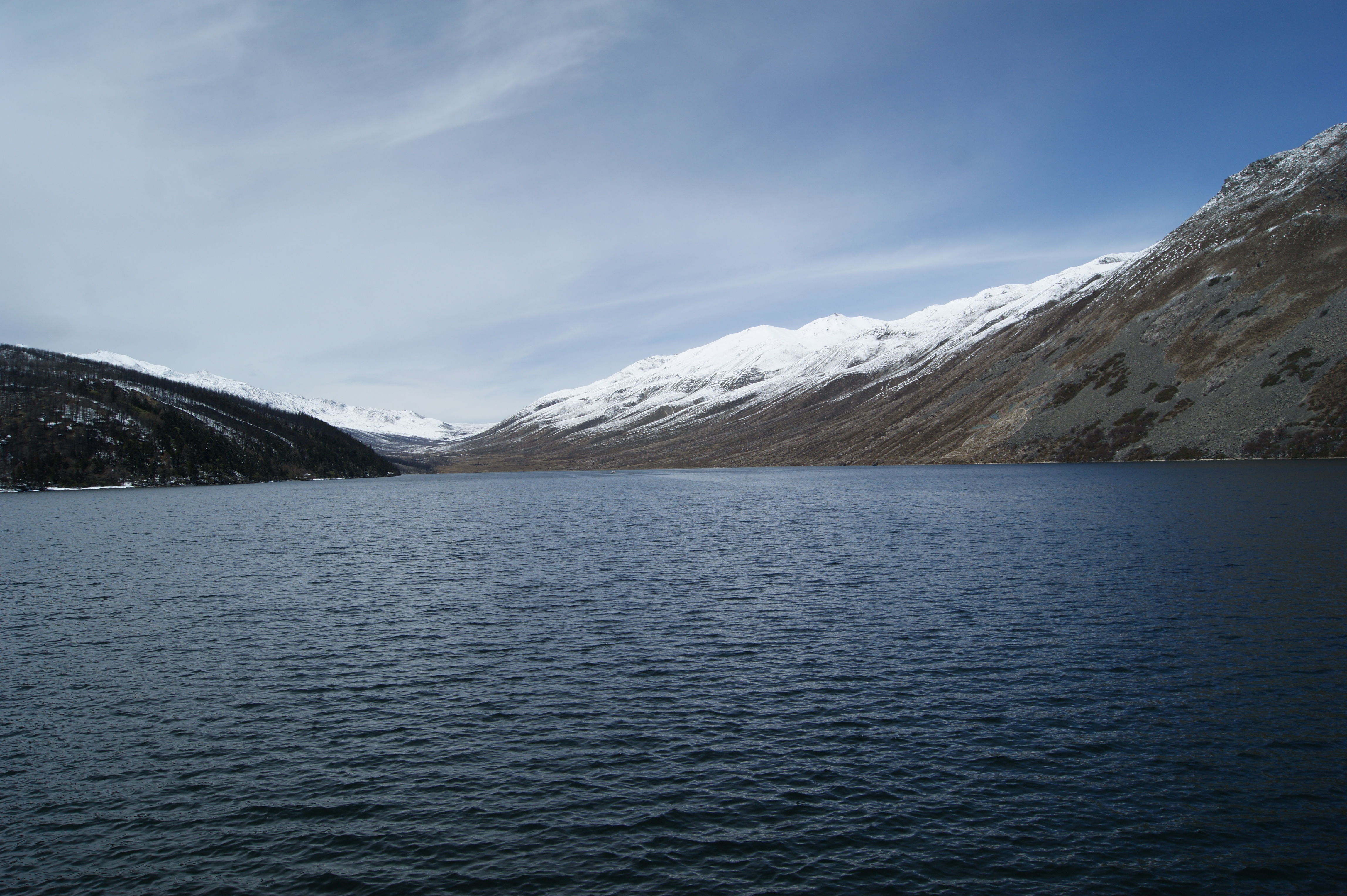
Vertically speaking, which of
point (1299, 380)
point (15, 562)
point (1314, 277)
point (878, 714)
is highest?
point (1314, 277)

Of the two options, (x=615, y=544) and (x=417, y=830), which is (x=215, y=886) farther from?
(x=615, y=544)

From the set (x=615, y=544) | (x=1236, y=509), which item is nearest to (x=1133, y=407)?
(x=1236, y=509)

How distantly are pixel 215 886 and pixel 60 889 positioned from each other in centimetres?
365

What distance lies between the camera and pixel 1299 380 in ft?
515

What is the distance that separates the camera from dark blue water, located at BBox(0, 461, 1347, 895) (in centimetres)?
1780

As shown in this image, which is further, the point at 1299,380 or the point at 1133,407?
the point at 1133,407

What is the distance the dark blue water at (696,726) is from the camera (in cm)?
1780

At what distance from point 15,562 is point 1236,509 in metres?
122

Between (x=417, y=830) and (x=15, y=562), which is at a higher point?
(x=15, y=562)

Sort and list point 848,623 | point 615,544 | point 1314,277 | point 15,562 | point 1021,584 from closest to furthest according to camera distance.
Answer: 1. point 848,623
2. point 1021,584
3. point 15,562
4. point 615,544
5. point 1314,277

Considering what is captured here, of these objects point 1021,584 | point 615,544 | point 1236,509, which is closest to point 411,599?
point 615,544

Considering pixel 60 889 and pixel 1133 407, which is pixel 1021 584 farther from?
pixel 1133 407

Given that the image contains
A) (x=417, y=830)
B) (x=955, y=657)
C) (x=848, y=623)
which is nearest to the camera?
(x=417, y=830)

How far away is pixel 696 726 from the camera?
26.0 m
